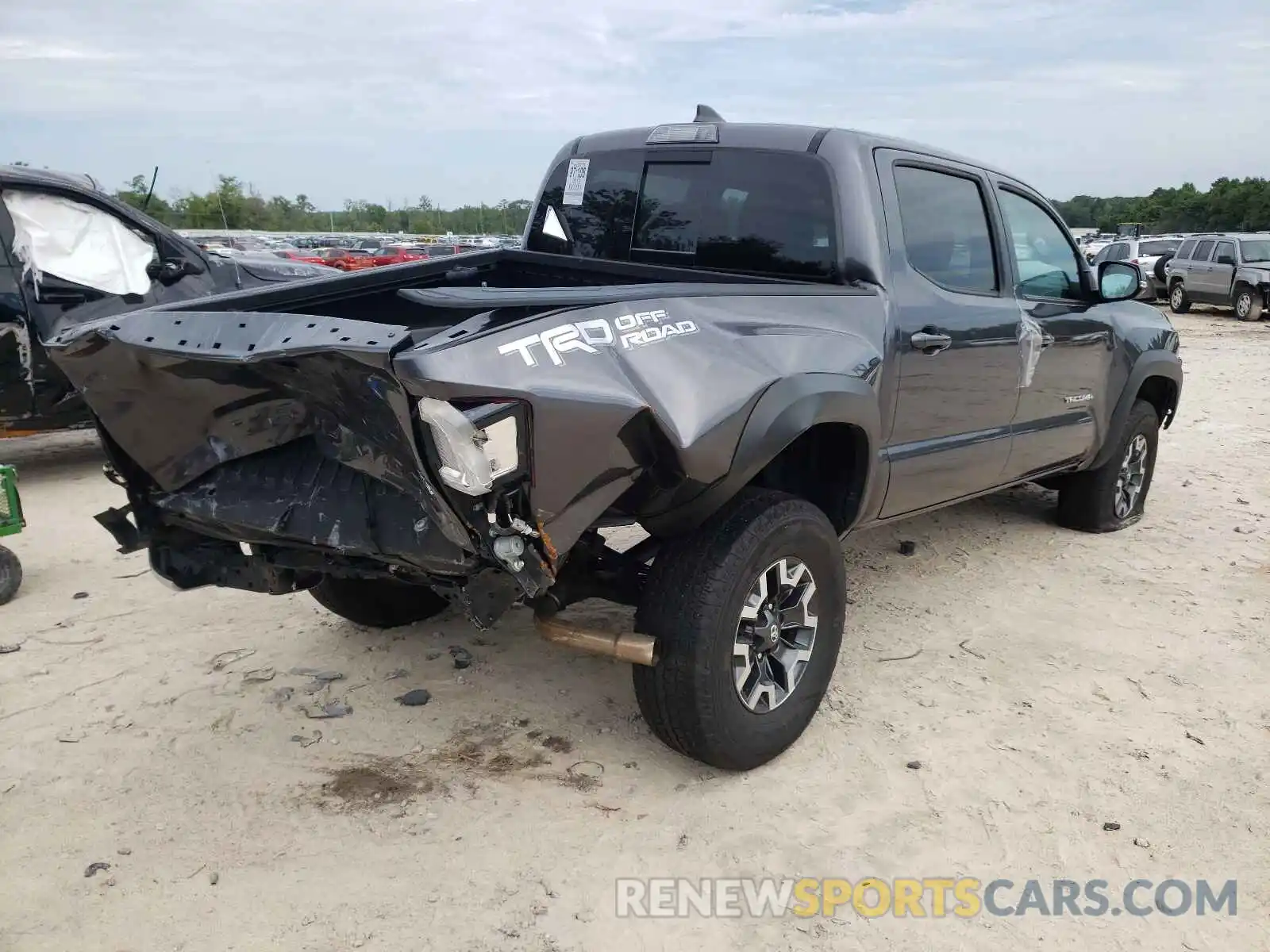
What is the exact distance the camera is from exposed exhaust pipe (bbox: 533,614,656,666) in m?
2.83

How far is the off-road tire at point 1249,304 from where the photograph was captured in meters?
18.7

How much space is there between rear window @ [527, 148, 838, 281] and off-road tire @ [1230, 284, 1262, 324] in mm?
18664

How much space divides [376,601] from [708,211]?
6.91 feet

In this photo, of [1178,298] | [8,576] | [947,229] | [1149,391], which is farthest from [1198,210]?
[8,576]

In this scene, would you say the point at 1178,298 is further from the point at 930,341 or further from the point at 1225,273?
A: the point at 930,341

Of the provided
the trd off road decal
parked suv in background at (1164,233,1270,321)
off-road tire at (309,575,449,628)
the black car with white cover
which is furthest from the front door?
parked suv in background at (1164,233,1270,321)

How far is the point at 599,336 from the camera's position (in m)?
2.49

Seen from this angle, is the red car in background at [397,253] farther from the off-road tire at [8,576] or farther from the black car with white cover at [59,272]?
the off-road tire at [8,576]

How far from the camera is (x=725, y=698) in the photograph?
116 inches

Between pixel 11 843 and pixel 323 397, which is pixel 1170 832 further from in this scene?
pixel 11 843

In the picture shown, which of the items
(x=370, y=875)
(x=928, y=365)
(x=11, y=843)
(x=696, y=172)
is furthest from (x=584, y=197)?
(x=11, y=843)

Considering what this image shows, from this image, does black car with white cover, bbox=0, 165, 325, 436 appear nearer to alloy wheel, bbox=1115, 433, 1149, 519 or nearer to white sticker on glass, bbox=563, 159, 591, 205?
white sticker on glass, bbox=563, 159, 591, 205

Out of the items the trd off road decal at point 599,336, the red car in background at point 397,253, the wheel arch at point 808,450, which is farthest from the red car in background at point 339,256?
the trd off road decal at point 599,336

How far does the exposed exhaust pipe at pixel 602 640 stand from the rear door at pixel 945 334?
1379mm
